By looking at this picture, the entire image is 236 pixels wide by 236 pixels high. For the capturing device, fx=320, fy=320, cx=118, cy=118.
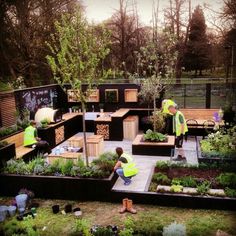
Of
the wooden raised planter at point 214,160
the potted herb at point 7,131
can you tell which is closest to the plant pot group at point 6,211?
the potted herb at point 7,131

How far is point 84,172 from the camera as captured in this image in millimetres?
8695

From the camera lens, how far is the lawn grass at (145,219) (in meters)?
6.78

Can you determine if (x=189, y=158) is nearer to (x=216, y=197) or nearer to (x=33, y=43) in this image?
(x=216, y=197)

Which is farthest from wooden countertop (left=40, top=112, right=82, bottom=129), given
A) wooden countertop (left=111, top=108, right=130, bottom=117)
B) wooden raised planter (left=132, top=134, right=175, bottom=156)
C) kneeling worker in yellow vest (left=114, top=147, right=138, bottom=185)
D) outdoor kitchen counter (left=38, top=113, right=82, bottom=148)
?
kneeling worker in yellow vest (left=114, top=147, right=138, bottom=185)

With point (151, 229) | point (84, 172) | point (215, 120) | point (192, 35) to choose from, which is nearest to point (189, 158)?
point (215, 120)

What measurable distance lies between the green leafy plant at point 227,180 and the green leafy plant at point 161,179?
4.40 ft

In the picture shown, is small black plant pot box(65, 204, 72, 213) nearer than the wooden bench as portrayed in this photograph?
Yes

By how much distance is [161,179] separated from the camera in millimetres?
8688

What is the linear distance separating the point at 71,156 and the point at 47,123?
11.3ft

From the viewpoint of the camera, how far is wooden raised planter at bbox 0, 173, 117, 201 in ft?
27.5

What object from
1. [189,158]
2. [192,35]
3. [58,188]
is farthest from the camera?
[192,35]

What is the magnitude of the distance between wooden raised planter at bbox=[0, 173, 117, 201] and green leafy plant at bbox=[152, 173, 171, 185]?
1.11 metres

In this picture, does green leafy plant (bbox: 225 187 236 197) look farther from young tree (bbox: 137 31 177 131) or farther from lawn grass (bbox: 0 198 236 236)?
young tree (bbox: 137 31 177 131)

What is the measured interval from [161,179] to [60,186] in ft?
8.97
